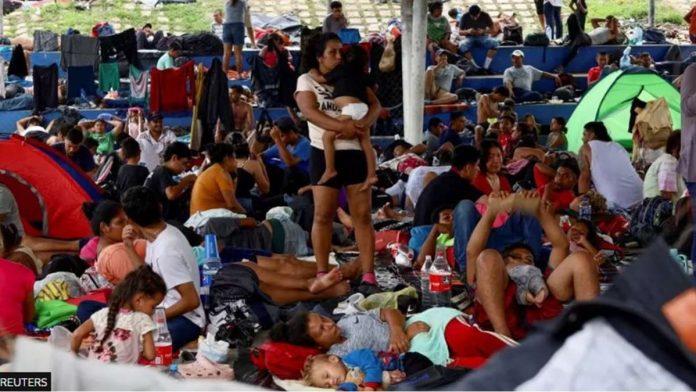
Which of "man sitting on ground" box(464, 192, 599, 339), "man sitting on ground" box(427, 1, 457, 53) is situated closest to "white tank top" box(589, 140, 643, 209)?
"man sitting on ground" box(464, 192, 599, 339)

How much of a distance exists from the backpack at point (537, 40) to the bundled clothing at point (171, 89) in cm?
525

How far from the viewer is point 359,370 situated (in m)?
5.56

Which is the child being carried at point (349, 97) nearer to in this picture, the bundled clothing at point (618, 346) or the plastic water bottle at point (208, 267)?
the plastic water bottle at point (208, 267)

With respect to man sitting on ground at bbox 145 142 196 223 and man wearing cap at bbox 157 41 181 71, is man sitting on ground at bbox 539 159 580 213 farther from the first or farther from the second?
man wearing cap at bbox 157 41 181 71

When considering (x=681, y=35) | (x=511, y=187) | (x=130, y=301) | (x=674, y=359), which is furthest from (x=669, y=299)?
(x=681, y=35)

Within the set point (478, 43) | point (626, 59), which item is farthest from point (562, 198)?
point (478, 43)

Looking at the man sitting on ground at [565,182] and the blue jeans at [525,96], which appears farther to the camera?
the blue jeans at [525,96]

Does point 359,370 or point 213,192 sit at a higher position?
point 359,370

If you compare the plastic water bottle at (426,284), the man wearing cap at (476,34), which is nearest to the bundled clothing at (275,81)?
the man wearing cap at (476,34)

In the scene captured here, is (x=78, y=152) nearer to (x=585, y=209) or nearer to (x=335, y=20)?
(x=585, y=209)

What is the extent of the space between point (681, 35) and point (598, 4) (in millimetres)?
4150

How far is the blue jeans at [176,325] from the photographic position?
20.1 ft

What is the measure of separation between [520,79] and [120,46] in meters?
5.52

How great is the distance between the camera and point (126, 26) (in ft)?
74.5
